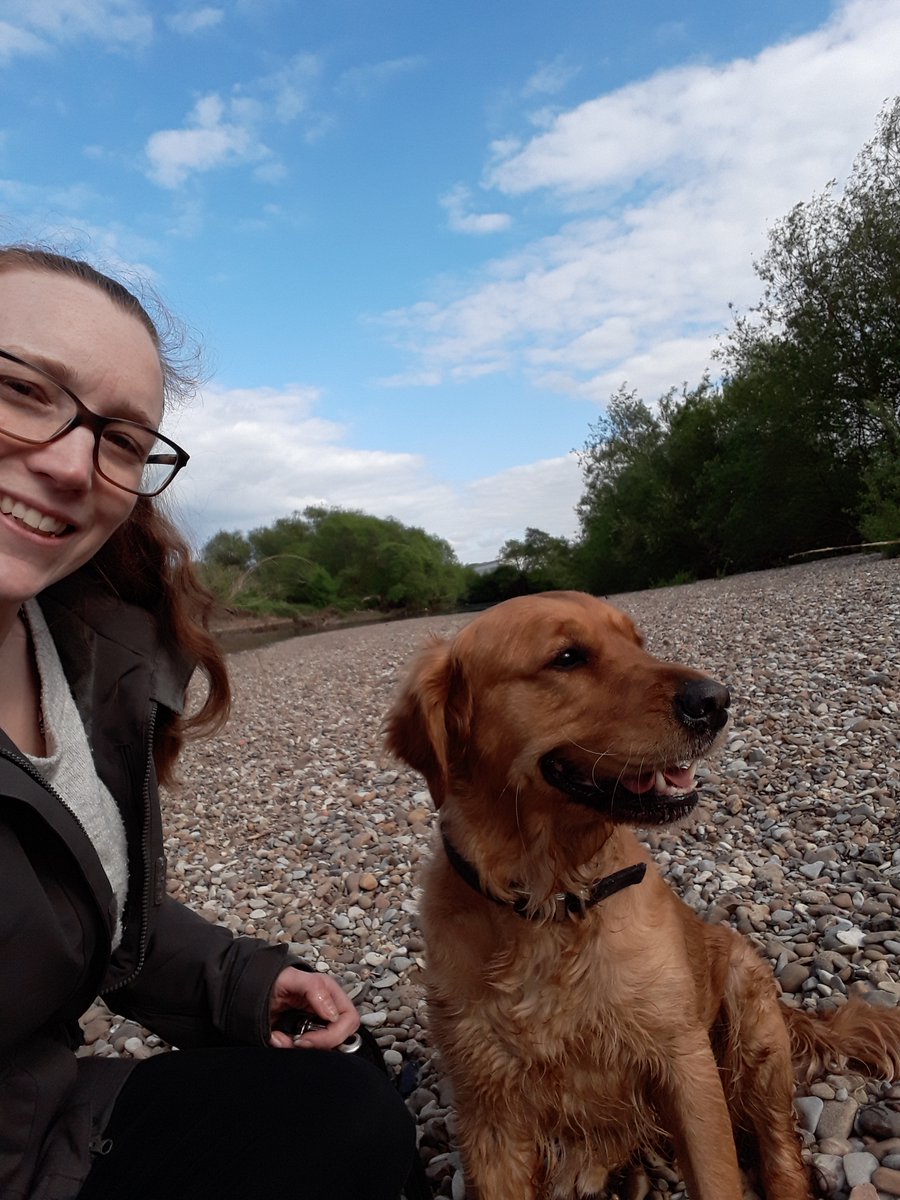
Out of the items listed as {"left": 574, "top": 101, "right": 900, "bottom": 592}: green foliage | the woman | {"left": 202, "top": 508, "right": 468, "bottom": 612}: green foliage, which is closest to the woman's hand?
the woman

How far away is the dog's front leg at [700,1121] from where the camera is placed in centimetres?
195

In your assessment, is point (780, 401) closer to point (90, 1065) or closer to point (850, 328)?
point (850, 328)

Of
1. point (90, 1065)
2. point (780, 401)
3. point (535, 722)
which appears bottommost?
point (90, 1065)

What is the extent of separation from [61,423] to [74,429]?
0.09 feet

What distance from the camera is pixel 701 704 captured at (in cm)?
215

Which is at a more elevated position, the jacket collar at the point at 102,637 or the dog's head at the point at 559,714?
the jacket collar at the point at 102,637

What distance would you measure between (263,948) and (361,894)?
252 cm

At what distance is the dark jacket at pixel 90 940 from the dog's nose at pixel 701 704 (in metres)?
1.33

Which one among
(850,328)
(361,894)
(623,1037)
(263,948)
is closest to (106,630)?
(263,948)

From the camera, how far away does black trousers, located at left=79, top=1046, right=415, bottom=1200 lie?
5.40ft

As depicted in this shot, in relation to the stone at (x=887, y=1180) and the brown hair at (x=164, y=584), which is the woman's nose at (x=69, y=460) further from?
the stone at (x=887, y=1180)

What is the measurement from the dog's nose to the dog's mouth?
0.43 feet

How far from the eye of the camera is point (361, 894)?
182 inches

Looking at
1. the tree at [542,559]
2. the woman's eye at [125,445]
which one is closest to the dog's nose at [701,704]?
the woman's eye at [125,445]
